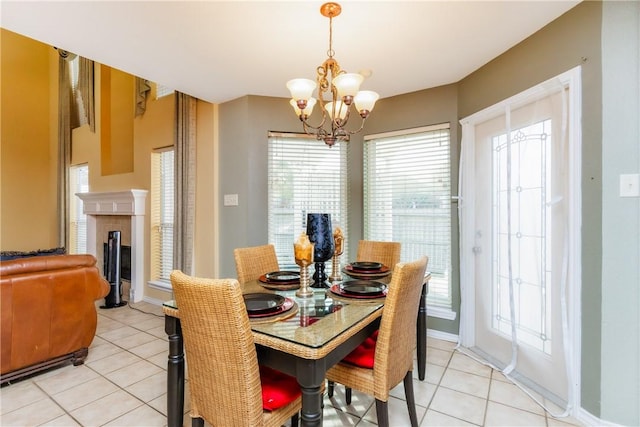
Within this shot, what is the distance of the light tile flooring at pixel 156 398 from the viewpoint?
6.11 ft

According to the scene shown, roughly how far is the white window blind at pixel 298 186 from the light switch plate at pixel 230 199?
38cm

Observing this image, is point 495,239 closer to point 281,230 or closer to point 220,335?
point 281,230

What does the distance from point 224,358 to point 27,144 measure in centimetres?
680

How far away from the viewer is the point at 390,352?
146cm

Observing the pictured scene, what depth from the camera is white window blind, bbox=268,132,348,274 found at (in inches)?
134

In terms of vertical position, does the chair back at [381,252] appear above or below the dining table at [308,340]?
above

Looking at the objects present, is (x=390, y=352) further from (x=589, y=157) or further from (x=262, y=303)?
(x=589, y=157)

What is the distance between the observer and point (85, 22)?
6.52ft

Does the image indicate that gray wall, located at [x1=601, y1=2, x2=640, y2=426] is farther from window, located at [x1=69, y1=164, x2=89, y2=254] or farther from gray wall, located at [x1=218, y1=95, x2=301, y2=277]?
window, located at [x1=69, y1=164, x2=89, y2=254]

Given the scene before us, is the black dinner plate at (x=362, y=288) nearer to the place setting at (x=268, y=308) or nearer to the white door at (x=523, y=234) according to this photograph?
the place setting at (x=268, y=308)

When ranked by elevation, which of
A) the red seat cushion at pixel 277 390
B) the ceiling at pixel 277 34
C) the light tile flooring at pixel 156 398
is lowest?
the light tile flooring at pixel 156 398

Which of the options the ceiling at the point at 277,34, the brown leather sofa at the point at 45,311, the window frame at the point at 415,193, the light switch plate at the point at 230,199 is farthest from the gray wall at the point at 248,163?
the brown leather sofa at the point at 45,311

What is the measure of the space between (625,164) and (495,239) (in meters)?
1.08

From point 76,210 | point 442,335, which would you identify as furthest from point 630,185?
point 76,210
